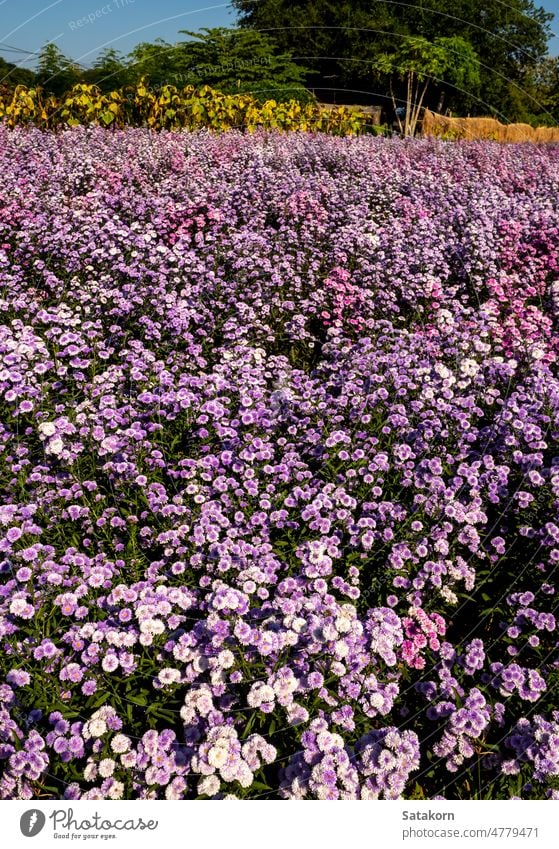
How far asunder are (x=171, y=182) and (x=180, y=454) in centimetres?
695

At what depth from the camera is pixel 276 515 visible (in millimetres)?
4320

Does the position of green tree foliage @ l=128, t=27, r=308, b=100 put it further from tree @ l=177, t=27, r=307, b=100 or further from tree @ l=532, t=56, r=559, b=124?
tree @ l=532, t=56, r=559, b=124

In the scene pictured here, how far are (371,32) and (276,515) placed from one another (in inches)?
2073

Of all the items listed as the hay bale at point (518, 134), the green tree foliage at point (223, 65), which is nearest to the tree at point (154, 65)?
the green tree foliage at point (223, 65)

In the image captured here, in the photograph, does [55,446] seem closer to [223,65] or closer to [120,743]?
[120,743]

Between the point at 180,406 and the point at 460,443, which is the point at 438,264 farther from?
→ the point at 180,406

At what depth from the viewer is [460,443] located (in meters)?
5.06

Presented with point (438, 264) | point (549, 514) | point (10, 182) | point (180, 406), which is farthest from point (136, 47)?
point (549, 514)

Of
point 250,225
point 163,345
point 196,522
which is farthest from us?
point 250,225

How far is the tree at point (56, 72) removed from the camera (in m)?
19.4

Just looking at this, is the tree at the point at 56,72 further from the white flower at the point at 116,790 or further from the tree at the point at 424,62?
the white flower at the point at 116,790

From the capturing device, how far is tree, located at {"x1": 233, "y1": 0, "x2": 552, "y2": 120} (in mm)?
45281

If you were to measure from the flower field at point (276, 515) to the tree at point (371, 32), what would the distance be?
39798 millimetres
